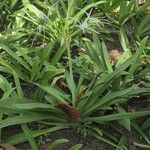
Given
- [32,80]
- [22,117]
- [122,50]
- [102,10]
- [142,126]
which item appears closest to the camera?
[22,117]

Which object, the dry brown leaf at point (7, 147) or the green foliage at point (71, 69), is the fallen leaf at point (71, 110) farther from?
the dry brown leaf at point (7, 147)

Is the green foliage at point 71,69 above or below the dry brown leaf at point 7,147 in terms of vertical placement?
above

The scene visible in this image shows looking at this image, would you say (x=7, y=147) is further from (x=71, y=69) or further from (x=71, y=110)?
→ (x=71, y=69)

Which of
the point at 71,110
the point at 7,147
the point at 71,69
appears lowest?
the point at 7,147

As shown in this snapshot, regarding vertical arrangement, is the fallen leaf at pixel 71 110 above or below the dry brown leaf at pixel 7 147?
above

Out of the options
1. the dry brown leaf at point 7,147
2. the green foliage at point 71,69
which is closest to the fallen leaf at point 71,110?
the green foliage at point 71,69

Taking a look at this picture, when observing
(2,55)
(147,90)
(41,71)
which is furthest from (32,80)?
(147,90)

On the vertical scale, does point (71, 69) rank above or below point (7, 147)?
above

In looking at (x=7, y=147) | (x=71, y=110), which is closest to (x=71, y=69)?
(x=71, y=110)

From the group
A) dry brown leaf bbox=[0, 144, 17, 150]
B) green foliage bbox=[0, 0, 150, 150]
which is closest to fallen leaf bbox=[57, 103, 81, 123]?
green foliage bbox=[0, 0, 150, 150]

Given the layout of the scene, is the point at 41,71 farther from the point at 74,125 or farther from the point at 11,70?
the point at 74,125

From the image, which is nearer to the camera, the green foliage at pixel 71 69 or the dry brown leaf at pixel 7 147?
the dry brown leaf at pixel 7 147
